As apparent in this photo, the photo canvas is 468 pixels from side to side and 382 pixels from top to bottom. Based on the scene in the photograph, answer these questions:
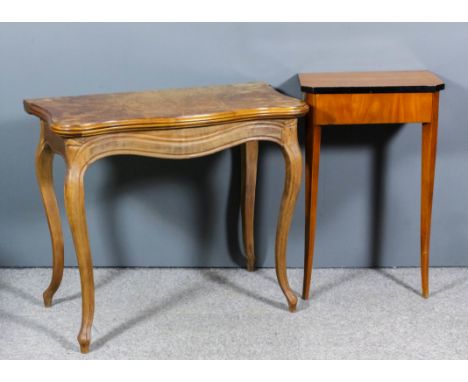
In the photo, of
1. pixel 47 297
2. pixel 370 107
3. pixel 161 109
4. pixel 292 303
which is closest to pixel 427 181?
pixel 370 107

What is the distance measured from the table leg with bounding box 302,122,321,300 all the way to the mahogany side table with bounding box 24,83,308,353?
103 millimetres

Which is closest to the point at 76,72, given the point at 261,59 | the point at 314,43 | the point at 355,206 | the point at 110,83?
the point at 110,83

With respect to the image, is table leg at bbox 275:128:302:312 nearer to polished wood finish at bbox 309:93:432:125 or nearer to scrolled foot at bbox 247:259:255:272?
polished wood finish at bbox 309:93:432:125

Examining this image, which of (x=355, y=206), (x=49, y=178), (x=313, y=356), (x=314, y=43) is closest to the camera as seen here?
(x=313, y=356)

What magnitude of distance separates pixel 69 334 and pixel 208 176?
0.74 metres

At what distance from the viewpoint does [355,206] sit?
289 centimetres

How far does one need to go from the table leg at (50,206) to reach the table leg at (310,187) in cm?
79

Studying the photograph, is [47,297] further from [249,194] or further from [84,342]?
[249,194]

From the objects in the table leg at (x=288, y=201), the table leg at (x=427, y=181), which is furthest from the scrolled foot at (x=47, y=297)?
the table leg at (x=427, y=181)

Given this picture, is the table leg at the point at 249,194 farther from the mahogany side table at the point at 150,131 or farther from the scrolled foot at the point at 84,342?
the scrolled foot at the point at 84,342

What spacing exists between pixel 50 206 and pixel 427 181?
1.19 m

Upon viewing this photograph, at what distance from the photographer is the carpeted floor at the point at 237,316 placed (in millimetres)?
2393

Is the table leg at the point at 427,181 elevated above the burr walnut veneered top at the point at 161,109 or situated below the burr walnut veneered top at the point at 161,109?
below

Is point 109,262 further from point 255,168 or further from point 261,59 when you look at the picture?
point 261,59
